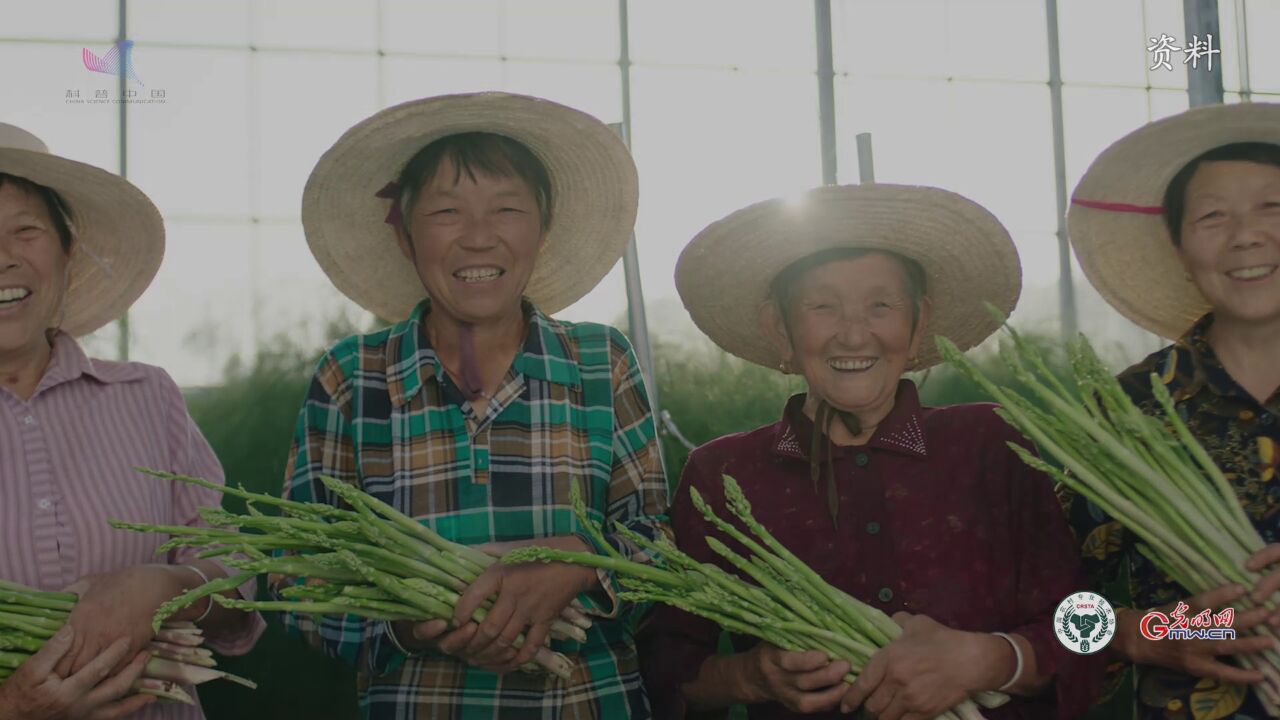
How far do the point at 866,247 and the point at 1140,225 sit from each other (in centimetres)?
76

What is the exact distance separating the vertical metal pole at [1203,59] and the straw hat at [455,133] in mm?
1673

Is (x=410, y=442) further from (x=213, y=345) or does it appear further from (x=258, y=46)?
(x=258, y=46)

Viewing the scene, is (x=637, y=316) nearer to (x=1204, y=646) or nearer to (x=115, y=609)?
(x=115, y=609)

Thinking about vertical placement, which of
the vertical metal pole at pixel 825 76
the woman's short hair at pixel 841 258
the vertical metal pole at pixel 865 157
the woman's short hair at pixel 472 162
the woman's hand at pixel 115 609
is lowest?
the woman's hand at pixel 115 609

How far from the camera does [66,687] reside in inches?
77.7

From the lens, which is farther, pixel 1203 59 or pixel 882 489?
pixel 1203 59

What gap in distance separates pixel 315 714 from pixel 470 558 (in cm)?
337

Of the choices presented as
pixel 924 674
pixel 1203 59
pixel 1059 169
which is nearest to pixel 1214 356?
pixel 924 674

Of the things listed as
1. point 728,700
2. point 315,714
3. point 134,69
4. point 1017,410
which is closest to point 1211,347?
point 1017,410

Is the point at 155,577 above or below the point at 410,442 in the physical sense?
below

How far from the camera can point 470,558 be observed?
6.85 ft

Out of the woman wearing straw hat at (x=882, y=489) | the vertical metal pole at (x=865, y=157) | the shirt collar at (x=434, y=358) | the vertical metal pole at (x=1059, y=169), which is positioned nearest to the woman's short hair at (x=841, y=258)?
the woman wearing straw hat at (x=882, y=489)

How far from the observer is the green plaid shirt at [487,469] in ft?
7.33

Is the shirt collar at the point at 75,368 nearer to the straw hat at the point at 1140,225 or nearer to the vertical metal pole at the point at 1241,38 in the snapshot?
the straw hat at the point at 1140,225
